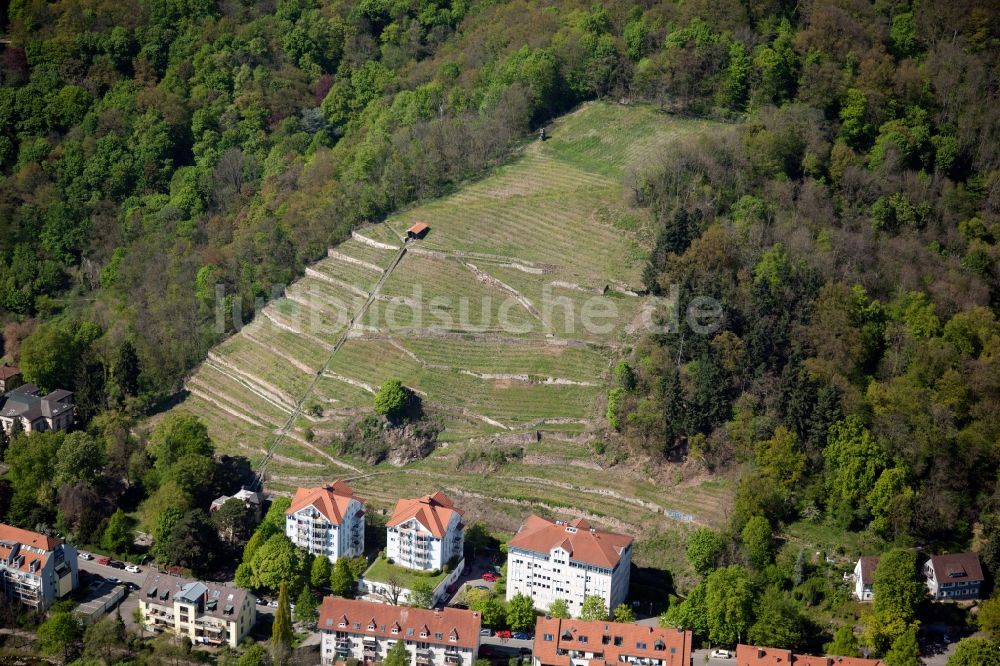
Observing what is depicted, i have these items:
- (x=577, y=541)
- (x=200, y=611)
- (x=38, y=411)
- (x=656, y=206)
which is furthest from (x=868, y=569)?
(x=38, y=411)

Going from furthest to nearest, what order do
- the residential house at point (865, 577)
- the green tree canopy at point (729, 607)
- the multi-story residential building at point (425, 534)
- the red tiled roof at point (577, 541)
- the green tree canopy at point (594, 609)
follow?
the multi-story residential building at point (425, 534)
the red tiled roof at point (577, 541)
the residential house at point (865, 577)
the green tree canopy at point (594, 609)
the green tree canopy at point (729, 607)

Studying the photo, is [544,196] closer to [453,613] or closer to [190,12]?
[453,613]

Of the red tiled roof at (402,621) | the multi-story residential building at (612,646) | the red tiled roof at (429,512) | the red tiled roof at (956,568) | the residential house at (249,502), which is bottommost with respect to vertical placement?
the residential house at (249,502)

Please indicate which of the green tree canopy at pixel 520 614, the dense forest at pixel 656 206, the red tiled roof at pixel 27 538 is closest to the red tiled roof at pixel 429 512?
the green tree canopy at pixel 520 614

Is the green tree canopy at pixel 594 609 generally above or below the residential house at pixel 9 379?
above

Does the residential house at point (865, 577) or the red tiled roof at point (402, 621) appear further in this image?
the residential house at point (865, 577)

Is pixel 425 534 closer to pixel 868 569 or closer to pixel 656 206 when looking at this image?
pixel 868 569

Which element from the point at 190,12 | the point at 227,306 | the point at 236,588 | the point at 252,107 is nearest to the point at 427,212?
the point at 227,306

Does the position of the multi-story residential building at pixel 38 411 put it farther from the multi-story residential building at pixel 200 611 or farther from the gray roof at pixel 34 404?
the multi-story residential building at pixel 200 611
